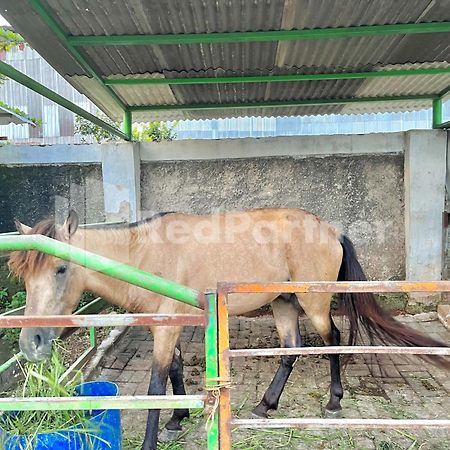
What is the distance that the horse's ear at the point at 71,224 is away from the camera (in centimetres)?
280

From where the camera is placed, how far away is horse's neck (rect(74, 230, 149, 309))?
313 centimetres

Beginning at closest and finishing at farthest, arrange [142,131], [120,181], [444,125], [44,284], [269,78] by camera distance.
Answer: [44,284], [269,78], [444,125], [120,181], [142,131]

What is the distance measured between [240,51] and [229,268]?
2.20 metres

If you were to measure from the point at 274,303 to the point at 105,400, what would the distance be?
7.80ft

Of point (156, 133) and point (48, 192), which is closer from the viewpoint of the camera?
point (48, 192)

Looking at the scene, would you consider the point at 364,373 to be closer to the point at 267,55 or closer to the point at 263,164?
the point at 263,164

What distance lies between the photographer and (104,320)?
191 cm

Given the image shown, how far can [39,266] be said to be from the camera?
105 inches

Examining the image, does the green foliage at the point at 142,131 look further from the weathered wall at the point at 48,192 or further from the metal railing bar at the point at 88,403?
the metal railing bar at the point at 88,403

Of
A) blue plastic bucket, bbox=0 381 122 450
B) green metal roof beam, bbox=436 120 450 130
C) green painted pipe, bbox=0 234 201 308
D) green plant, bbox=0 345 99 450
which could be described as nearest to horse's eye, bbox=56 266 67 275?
green plant, bbox=0 345 99 450

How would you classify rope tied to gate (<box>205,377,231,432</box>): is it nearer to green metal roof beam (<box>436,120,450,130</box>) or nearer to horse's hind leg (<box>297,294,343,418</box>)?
horse's hind leg (<box>297,294,343,418</box>)

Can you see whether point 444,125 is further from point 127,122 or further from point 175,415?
point 175,415

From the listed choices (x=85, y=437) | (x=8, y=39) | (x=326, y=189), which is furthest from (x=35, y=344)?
(x=8, y=39)

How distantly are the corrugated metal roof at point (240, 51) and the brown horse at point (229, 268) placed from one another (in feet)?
5.03
